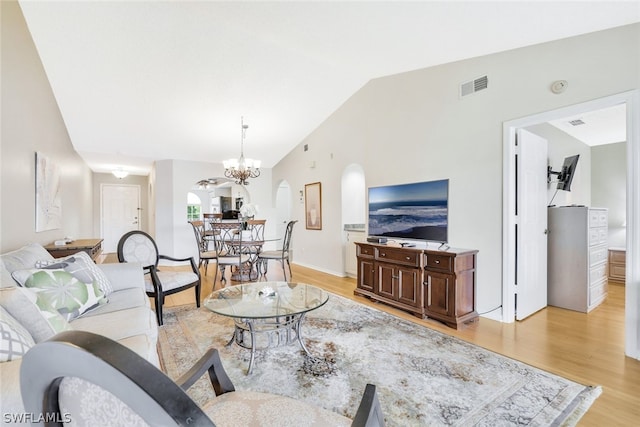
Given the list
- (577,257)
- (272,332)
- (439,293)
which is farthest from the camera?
(577,257)

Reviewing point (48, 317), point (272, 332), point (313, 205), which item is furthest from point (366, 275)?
point (48, 317)

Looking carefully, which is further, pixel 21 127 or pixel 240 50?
pixel 240 50

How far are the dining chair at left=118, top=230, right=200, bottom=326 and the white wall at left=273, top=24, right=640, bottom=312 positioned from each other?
2.88 metres

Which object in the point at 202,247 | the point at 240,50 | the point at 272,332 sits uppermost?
the point at 240,50

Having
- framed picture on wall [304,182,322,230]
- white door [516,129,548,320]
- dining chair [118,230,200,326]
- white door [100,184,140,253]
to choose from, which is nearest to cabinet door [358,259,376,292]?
white door [516,129,548,320]

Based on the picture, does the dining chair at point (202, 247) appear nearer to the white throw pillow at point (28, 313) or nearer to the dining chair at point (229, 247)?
the dining chair at point (229, 247)

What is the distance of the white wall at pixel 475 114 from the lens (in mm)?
2539

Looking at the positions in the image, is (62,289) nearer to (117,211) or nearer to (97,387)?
(97,387)

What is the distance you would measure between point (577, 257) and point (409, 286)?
2.12 m

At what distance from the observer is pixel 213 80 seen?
4.03 meters

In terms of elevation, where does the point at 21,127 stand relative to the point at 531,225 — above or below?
above

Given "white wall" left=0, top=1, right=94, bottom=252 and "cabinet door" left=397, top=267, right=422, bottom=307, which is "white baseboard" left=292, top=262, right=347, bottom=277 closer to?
"cabinet door" left=397, top=267, right=422, bottom=307

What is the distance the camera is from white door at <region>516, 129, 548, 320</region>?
3.16m

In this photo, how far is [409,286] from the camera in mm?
3412
